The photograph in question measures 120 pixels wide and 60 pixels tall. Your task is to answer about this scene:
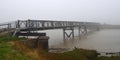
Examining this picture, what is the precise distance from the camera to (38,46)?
2155 centimetres

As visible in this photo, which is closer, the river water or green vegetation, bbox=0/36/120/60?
green vegetation, bbox=0/36/120/60

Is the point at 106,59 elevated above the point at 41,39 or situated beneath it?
situated beneath

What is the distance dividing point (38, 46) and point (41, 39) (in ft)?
2.81

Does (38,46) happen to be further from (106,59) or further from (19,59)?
(19,59)

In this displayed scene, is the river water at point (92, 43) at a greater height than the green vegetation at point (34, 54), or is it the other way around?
the green vegetation at point (34, 54)

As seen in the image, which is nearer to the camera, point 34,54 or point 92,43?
point 34,54

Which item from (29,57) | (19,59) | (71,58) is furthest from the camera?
(71,58)

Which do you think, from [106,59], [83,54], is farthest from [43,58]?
[106,59]

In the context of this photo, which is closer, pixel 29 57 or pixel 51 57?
pixel 29 57

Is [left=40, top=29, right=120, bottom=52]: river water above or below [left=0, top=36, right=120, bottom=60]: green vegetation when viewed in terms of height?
below

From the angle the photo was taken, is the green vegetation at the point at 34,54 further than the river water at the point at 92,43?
A: No

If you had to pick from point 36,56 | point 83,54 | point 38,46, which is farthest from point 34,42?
point 36,56

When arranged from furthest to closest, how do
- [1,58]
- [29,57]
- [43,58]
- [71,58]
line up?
[71,58]
[43,58]
[29,57]
[1,58]

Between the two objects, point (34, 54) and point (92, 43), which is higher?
point (34, 54)
